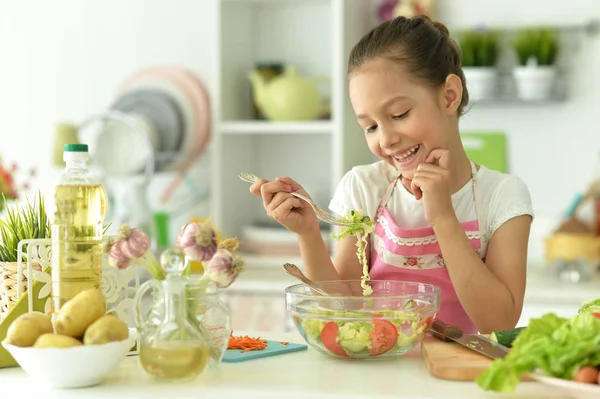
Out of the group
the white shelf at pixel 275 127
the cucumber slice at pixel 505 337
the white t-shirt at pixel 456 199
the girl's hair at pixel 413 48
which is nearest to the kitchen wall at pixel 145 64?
the white shelf at pixel 275 127

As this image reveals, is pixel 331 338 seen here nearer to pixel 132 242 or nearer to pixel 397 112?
pixel 132 242

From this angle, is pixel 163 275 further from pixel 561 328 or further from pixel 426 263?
pixel 426 263

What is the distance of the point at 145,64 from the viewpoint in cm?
364

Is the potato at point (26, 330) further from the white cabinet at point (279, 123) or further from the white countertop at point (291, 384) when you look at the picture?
the white cabinet at point (279, 123)

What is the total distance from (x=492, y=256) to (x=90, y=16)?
8.00ft

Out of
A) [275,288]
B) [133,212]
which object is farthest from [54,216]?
[133,212]

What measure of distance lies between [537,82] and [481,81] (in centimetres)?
19

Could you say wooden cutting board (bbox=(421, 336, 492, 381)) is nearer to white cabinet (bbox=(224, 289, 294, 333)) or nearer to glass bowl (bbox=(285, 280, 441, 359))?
glass bowl (bbox=(285, 280, 441, 359))

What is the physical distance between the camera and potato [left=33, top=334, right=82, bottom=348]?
46.6 inches

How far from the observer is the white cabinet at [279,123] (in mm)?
3199

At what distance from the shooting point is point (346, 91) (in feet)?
10.5

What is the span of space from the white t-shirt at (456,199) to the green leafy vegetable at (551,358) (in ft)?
2.13

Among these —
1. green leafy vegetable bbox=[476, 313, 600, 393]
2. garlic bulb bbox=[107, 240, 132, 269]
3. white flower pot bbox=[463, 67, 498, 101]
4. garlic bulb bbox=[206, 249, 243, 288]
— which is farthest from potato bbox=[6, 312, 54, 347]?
white flower pot bbox=[463, 67, 498, 101]

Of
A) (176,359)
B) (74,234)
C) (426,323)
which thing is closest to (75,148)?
(74,234)
